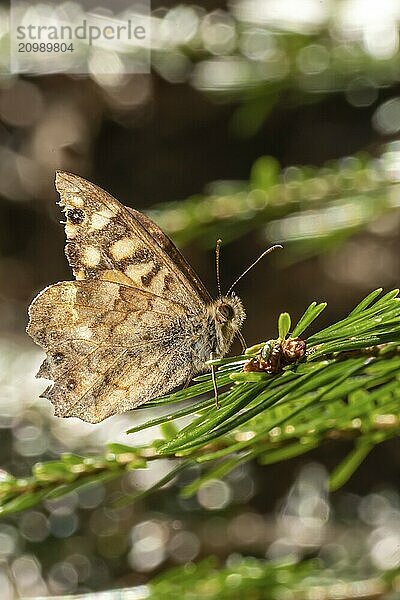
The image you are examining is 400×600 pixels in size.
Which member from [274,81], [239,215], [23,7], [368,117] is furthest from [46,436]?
[368,117]

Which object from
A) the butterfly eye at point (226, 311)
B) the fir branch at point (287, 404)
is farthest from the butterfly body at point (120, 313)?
the fir branch at point (287, 404)

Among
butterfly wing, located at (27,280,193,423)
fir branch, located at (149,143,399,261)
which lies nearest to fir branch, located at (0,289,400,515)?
butterfly wing, located at (27,280,193,423)

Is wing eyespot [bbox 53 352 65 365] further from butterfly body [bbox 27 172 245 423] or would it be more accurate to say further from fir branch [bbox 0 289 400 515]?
fir branch [bbox 0 289 400 515]

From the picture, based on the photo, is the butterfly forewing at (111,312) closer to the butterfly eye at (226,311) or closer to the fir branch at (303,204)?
the butterfly eye at (226,311)

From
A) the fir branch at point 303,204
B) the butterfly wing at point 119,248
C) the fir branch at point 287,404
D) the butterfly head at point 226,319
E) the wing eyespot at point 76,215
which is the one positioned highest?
the fir branch at point 303,204

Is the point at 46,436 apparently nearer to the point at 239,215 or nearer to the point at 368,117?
the point at 239,215

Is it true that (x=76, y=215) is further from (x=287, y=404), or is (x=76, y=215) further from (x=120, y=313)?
(x=287, y=404)

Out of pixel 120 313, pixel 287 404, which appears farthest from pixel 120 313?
pixel 287 404
